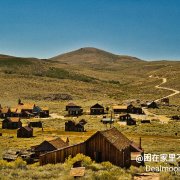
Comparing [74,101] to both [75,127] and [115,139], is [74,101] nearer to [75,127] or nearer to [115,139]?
[75,127]

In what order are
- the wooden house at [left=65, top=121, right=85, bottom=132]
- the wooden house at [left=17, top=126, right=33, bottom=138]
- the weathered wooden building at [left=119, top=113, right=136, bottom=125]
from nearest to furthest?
the wooden house at [left=17, top=126, right=33, bottom=138] → the wooden house at [left=65, top=121, right=85, bottom=132] → the weathered wooden building at [left=119, top=113, right=136, bottom=125]

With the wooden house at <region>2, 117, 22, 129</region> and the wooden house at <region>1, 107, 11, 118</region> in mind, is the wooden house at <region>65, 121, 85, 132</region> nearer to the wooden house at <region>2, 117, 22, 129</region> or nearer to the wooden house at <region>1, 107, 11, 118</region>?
the wooden house at <region>2, 117, 22, 129</region>

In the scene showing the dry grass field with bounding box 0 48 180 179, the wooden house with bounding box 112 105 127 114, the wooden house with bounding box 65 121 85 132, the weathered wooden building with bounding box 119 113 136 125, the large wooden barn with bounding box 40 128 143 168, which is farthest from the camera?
the wooden house with bounding box 112 105 127 114

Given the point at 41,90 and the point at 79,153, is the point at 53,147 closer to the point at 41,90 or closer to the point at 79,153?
the point at 79,153

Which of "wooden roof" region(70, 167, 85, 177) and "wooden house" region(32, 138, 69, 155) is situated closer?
"wooden roof" region(70, 167, 85, 177)

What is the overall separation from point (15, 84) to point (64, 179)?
14089 cm

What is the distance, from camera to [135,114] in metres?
93.6

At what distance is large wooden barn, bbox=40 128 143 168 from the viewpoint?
28.8 m

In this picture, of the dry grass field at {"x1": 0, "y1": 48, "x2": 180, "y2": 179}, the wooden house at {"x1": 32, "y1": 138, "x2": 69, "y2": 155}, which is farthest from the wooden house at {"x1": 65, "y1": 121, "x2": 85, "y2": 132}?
the wooden house at {"x1": 32, "y1": 138, "x2": 69, "y2": 155}

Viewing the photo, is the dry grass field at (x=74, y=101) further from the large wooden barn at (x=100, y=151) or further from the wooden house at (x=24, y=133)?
the large wooden barn at (x=100, y=151)

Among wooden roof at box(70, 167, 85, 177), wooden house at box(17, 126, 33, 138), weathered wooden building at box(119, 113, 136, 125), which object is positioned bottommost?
wooden house at box(17, 126, 33, 138)

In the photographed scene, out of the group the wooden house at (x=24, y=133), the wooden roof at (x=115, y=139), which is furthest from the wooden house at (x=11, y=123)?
the wooden roof at (x=115, y=139)

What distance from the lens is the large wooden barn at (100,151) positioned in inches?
1133

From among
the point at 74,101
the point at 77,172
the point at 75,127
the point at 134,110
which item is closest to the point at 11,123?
the point at 75,127
